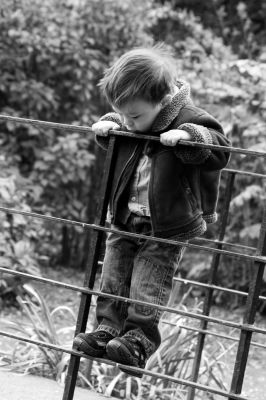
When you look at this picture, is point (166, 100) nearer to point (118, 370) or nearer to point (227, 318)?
point (118, 370)

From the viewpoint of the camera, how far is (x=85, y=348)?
2754 millimetres

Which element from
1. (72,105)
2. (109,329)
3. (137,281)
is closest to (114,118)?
(137,281)

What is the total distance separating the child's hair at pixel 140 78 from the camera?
8.49 ft

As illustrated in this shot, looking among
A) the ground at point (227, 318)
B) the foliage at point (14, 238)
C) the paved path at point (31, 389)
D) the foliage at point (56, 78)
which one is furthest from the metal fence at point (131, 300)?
the foliage at point (56, 78)

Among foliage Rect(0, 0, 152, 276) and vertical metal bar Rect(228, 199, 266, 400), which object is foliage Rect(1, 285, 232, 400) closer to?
vertical metal bar Rect(228, 199, 266, 400)

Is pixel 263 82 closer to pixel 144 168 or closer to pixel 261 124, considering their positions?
pixel 261 124

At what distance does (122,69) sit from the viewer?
8.52ft

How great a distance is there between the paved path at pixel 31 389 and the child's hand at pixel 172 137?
1656mm

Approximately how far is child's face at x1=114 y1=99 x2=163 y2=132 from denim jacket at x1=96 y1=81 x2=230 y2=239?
0.03 metres

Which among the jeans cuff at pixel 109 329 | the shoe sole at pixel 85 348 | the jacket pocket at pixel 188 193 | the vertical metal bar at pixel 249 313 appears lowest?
the shoe sole at pixel 85 348

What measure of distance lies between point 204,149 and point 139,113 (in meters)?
0.28

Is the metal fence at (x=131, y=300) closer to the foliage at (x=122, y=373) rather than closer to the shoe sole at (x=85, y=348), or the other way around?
the shoe sole at (x=85, y=348)

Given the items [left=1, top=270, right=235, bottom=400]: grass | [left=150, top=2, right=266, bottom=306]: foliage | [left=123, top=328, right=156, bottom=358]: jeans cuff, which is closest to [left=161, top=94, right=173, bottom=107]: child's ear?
[left=123, top=328, right=156, bottom=358]: jeans cuff

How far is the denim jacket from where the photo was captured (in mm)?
2664
